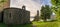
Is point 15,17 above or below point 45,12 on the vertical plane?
below

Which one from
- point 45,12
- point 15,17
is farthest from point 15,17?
point 45,12

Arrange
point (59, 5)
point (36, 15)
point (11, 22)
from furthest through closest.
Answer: point (36, 15)
point (11, 22)
point (59, 5)

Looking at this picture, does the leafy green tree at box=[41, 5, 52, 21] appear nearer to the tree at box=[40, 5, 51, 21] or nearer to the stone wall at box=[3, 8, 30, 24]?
the tree at box=[40, 5, 51, 21]

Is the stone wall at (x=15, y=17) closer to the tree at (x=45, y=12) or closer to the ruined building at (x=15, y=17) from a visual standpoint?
the ruined building at (x=15, y=17)

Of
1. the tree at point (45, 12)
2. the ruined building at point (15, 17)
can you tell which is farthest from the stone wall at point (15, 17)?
the tree at point (45, 12)

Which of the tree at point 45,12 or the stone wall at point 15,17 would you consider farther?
the tree at point 45,12

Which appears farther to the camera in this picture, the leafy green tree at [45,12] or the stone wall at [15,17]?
the leafy green tree at [45,12]

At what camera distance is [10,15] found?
24422 millimetres

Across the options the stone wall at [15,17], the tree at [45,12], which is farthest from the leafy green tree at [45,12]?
the stone wall at [15,17]

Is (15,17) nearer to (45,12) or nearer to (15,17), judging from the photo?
(15,17)

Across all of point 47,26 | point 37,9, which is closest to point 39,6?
point 37,9

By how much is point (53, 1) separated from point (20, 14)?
6.02 m

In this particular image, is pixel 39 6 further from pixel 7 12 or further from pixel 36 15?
pixel 7 12

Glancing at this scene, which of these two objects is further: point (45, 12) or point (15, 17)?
point (45, 12)
